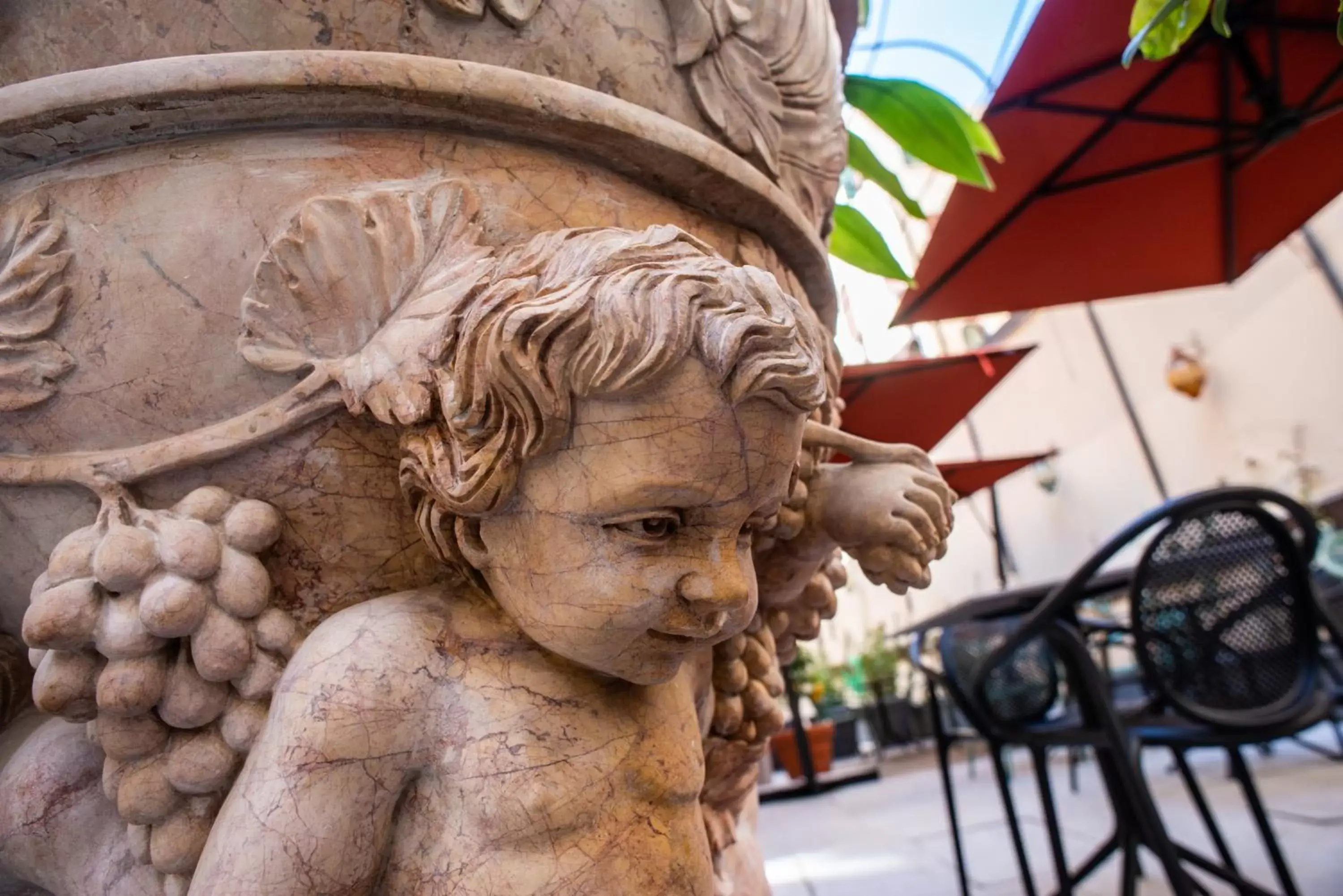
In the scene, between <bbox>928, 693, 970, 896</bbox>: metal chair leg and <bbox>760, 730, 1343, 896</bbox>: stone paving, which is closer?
<bbox>928, 693, 970, 896</bbox>: metal chair leg

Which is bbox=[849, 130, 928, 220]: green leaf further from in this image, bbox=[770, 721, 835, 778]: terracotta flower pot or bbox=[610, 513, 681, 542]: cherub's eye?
bbox=[770, 721, 835, 778]: terracotta flower pot

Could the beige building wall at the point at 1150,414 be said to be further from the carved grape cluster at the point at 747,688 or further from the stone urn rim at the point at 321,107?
the stone urn rim at the point at 321,107

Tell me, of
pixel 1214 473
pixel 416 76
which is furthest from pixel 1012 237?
pixel 1214 473

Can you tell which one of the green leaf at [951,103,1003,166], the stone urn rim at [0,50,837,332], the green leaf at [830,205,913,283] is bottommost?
the stone urn rim at [0,50,837,332]

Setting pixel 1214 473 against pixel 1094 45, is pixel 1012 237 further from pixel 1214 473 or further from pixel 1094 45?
pixel 1214 473

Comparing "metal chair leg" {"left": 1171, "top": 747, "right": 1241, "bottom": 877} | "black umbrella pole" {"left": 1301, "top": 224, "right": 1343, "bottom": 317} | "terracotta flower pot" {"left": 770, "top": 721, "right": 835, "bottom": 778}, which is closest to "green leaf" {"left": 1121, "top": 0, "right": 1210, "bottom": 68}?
"metal chair leg" {"left": 1171, "top": 747, "right": 1241, "bottom": 877}

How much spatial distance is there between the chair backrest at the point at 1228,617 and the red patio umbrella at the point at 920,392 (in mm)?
1282

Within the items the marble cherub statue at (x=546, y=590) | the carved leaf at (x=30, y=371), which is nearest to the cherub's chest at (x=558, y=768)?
the marble cherub statue at (x=546, y=590)

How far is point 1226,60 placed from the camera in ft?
6.61

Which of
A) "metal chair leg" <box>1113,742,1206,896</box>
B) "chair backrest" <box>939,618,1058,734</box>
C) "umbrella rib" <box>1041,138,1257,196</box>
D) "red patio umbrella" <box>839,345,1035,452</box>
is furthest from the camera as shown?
"red patio umbrella" <box>839,345,1035,452</box>

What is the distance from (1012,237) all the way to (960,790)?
2.39 m

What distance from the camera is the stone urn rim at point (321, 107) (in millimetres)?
504

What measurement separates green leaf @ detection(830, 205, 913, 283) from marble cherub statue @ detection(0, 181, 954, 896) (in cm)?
102

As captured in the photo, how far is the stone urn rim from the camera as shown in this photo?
0.50 meters
